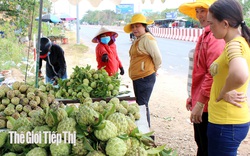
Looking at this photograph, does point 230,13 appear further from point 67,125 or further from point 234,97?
point 67,125

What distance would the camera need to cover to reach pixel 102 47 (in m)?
4.19

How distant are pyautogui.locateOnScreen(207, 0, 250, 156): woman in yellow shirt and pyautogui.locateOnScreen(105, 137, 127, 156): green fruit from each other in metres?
0.80

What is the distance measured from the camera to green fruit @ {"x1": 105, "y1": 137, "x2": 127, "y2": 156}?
4.09 ft

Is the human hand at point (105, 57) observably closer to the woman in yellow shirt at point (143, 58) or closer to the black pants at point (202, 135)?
the woman in yellow shirt at point (143, 58)

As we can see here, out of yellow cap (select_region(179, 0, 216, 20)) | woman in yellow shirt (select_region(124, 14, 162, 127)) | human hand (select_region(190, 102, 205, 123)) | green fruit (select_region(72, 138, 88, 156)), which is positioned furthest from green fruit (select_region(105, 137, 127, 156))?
woman in yellow shirt (select_region(124, 14, 162, 127))

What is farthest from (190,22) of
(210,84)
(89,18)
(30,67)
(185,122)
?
(89,18)

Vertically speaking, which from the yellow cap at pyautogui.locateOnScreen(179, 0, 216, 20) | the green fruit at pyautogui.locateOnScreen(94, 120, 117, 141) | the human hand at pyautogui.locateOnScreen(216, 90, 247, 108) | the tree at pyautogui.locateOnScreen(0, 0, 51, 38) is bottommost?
the green fruit at pyautogui.locateOnScreen(94, 120, 117, 141)

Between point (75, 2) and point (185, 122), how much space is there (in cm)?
266

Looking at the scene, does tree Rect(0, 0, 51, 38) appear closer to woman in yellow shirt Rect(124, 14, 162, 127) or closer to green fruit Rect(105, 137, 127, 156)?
woman in yellow shirt Rect(124, 14, 162, 127)

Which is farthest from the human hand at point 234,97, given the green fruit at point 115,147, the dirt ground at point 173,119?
the dirt ground at point 173,119

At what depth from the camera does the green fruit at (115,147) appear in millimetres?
1246

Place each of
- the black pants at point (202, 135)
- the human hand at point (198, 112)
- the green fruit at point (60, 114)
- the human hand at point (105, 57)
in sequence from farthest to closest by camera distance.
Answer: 1. the human hand at point (105, 57)
2. the black pants at point (202, 135)
3. the human hand at point (198, 112)
4. the green fruit at point (60, 114)

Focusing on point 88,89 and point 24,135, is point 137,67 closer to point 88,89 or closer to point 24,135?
point 88,89

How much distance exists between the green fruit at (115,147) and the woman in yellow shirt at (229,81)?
0.80 meters
